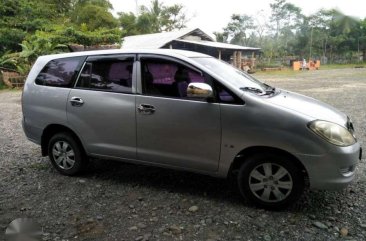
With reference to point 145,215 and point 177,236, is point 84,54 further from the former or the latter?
point 177,236

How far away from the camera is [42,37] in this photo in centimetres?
2222

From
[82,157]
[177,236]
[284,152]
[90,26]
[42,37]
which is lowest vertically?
[177,236]

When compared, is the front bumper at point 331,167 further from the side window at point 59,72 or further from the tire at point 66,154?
the side window at point 59,72

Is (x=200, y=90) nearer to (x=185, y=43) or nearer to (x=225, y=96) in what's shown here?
(x=225, y=96)

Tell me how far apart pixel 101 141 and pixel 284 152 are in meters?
2.31

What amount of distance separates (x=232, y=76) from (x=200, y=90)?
640mm

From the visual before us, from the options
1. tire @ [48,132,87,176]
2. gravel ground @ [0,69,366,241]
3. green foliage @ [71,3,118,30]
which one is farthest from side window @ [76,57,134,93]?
green foliage @ [71,3,118,30]

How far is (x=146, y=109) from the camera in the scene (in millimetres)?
4254

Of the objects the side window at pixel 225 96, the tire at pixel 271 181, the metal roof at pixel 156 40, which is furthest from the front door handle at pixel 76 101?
the metal roof at pixel 156 40

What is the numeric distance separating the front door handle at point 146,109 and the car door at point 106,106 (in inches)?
4.4

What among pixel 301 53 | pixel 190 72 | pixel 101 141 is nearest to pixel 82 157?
pixel 101 141

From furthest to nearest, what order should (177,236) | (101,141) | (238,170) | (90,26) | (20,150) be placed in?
1. (90,26)
2. (20,150)
3. (101,141)
4. (238,170)
5. (177,236)

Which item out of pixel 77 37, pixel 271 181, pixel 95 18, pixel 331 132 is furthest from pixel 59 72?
pixel 95 18

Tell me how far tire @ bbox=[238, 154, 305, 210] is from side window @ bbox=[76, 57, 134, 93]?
173 centimetres
